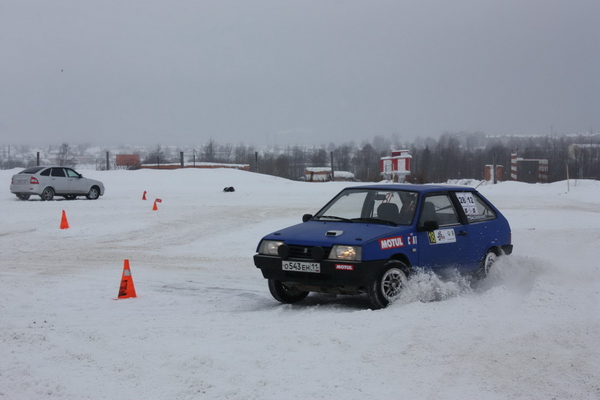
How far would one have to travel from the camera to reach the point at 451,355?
517 centimetres

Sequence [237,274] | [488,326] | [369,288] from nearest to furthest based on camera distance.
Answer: [488,326], [369,288], [237,274]

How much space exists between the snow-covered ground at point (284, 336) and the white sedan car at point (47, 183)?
605 inches

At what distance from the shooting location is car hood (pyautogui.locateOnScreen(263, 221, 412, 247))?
7051 millimetres

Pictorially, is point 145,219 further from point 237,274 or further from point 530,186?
point 530,186

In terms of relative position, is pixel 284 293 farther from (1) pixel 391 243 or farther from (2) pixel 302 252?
(1) pixel 391 243

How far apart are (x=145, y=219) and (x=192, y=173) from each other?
30361 mm

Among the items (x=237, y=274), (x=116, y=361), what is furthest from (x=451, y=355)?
(x=237, y=274)

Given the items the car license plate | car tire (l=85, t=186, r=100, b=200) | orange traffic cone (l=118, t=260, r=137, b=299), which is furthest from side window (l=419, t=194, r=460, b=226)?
car tire (l=85, t=186, r=100, b=200)

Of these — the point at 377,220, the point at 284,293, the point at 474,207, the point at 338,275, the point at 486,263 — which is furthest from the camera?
the point at 474,207

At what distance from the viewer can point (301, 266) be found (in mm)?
7090

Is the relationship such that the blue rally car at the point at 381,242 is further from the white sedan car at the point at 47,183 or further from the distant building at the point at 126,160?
the distant building at the point at 126,160

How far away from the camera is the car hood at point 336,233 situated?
7051 mm

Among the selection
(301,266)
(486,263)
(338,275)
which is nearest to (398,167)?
(486,263)

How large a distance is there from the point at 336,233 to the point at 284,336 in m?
1.85
